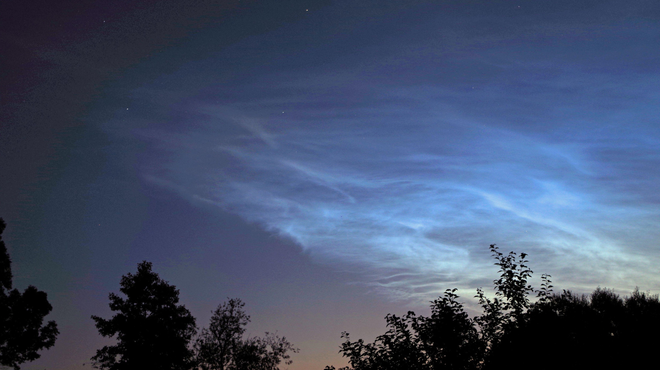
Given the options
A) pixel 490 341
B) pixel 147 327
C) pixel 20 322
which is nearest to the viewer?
pixel 490 341

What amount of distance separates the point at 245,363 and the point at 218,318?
7.63m

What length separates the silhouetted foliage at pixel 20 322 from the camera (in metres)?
42.2

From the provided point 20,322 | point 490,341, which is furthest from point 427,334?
point 20,322

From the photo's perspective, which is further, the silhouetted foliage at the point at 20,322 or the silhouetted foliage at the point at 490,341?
the silhouetted foliage at the point at 20,322

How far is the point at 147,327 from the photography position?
57.9 metres

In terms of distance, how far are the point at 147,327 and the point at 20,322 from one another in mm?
16472

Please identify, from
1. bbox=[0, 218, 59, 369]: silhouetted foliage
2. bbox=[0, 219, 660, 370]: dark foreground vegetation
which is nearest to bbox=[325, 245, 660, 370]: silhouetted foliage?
bbox=[0, 219, 660, 370]: dark foreground vegetation

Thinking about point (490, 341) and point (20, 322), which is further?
point (20, 322)

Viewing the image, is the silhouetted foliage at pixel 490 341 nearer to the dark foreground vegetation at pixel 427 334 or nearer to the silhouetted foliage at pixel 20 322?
the dark foreground vegetation at pixel 427 334

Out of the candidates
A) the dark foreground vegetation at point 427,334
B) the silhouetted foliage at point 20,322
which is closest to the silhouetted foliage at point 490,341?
the dark foreground vegetation at point 427,334

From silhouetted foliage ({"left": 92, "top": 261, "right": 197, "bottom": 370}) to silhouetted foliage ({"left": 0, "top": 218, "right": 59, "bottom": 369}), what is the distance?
40.3 feet

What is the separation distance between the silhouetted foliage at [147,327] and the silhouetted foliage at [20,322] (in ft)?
40.3

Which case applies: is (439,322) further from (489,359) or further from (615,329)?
(615,329)

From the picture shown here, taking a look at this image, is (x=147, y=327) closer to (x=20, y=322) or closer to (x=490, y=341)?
(x=20, y=322)
